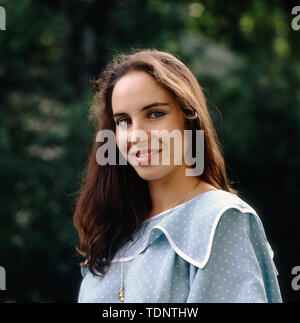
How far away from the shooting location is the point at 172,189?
1785 mm

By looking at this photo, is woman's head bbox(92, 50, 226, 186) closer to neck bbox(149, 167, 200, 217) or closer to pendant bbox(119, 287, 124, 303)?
neck bbox(149, 167, 200, 217)

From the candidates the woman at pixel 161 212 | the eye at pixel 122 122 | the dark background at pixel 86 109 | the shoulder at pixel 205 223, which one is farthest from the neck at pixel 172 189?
the dark background at pixel 86 109

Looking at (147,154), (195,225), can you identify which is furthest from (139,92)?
(195,225)

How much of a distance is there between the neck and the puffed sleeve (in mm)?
Answer: 258

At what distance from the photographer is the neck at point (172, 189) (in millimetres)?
1752

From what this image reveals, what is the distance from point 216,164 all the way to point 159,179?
0.23 metres

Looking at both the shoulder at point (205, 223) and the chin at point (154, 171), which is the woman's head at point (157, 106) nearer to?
the chin at point (154, 171)

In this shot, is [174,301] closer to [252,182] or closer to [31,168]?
[31,168]

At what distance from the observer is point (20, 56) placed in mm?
4883

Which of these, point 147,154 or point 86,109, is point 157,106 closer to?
point 147,154

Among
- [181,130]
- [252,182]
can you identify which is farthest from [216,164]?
[252,182]

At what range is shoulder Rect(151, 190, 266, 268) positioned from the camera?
148 cm

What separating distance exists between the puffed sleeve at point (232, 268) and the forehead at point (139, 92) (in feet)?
1.56
